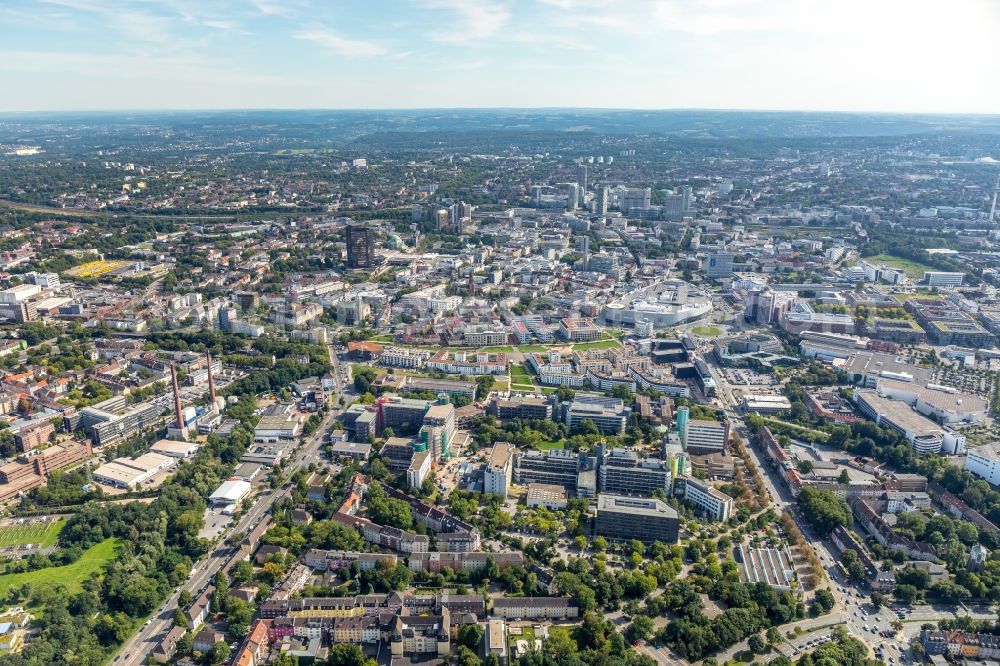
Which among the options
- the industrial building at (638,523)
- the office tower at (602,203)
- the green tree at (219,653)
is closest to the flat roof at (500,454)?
the industrial building at (638,523)

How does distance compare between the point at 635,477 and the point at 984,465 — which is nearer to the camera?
the point at 635,477

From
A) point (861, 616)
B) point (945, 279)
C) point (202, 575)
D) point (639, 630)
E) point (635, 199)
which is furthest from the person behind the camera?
point (635, 199)

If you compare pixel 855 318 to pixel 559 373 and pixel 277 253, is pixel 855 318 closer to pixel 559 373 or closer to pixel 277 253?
pixel 559 373

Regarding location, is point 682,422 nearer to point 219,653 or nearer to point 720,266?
point 219,653

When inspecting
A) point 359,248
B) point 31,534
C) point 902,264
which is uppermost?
point 359,248

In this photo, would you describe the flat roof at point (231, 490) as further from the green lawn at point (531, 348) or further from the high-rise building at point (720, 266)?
the high-rise building at point (720, 266)

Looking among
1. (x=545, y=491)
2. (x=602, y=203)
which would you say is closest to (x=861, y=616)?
(x=545, y=491)
